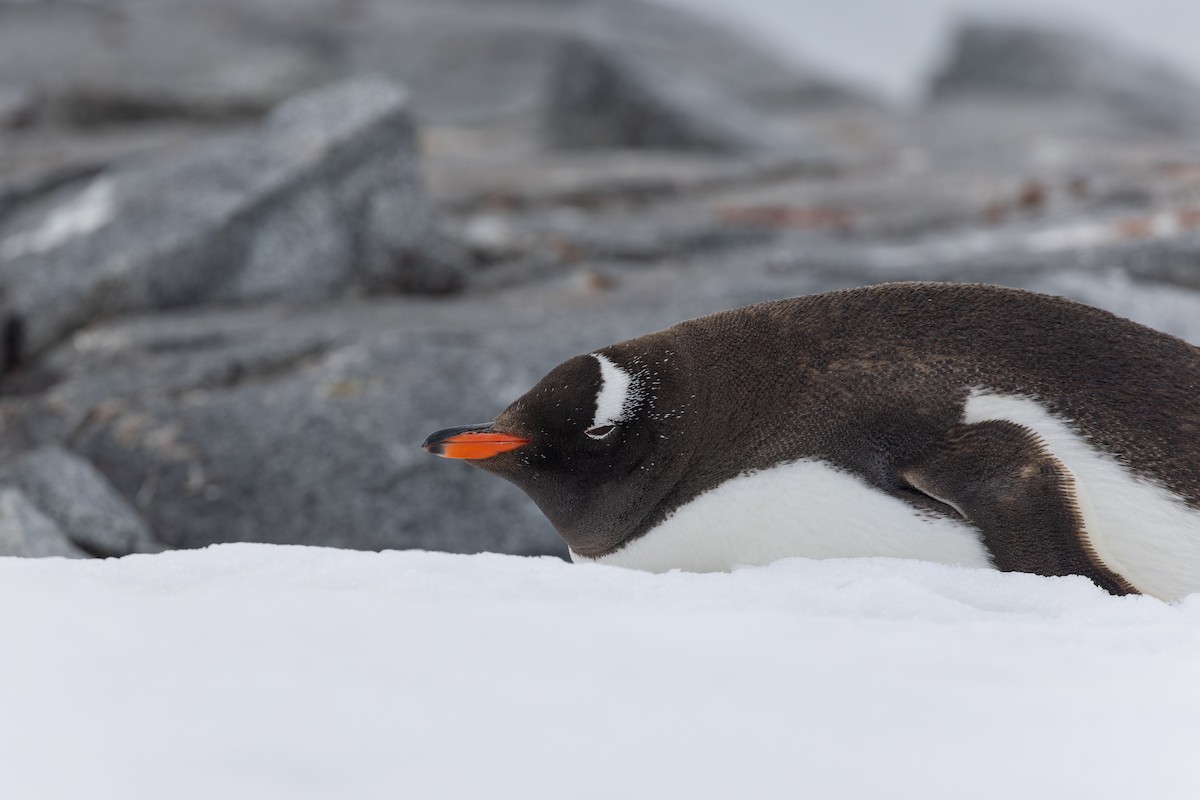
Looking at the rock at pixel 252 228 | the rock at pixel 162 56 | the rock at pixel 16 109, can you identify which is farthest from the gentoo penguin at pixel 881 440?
the rock at pixel 16 109

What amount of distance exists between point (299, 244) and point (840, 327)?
12.5 ft

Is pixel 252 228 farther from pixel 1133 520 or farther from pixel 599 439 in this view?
pixel 1133 520

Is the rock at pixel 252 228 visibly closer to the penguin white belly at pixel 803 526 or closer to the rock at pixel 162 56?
the penguin white belly at pixel 803 526

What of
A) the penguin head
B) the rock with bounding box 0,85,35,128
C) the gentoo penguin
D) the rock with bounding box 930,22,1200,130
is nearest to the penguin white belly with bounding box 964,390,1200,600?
the gentoo penguin

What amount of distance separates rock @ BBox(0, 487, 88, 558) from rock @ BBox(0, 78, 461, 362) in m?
1.98

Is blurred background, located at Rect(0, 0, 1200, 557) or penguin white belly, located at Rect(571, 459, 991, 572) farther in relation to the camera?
blurred background, located at Rect(0, 0, 1200, 557)

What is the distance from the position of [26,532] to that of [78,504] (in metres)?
0.42

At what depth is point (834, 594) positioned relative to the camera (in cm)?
186

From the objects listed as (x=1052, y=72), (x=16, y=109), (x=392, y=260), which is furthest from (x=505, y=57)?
(x=392, y=260)

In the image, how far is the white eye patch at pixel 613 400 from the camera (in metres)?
2.41

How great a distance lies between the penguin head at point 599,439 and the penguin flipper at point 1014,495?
491 millimetres

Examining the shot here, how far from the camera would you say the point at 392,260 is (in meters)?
5.97

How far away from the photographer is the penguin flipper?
2.05 m

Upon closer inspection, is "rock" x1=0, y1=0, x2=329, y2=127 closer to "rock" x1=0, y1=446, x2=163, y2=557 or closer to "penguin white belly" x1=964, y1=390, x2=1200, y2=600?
"rock" x1=0, y1=446, x2=163, y2=557
